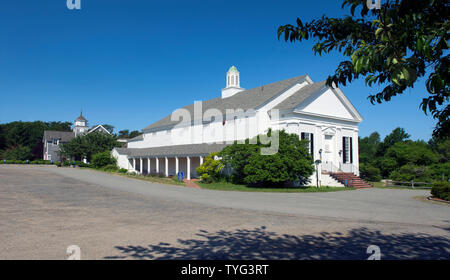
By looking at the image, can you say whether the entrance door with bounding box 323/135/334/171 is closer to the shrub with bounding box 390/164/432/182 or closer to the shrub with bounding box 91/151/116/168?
the shrub with bounding box 390/164/432/182

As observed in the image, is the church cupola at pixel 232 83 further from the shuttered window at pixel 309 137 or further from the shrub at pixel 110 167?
the shrub at pixel 110 167

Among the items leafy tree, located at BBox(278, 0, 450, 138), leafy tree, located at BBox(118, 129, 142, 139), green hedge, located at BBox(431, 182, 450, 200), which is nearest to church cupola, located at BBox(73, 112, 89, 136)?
leafy tree, located at BBox(118, 129, 142, 139)

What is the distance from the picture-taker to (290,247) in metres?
6.46

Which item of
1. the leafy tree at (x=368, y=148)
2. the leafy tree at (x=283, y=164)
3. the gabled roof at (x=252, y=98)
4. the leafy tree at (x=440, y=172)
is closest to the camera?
the leafy tree at (x=283, y=164)

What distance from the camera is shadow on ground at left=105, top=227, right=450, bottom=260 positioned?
5836 millimetres

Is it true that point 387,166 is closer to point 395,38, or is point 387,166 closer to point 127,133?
point 395,38

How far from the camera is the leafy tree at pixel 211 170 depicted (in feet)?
85.4

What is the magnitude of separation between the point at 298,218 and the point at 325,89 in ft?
68.8

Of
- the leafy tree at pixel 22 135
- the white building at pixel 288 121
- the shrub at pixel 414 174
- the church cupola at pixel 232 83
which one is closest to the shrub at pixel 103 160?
the white building at pixel 288 121

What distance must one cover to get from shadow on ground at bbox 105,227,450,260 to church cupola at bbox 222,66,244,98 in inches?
1303

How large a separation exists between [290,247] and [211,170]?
2020 centimetres

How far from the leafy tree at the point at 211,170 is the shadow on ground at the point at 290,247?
18.1 m

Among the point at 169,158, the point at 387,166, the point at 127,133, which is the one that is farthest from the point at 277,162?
the point at 127,133

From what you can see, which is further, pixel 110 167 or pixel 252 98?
pixel 110 167
